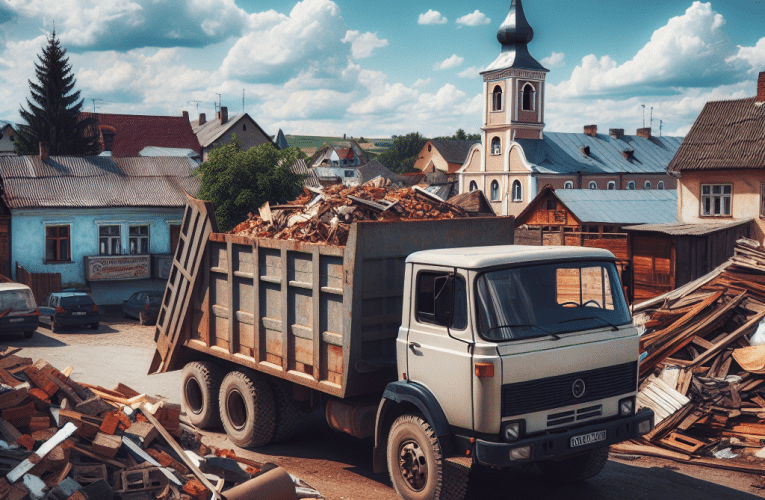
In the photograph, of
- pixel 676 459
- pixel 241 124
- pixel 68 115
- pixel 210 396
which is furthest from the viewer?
pixel 241 124

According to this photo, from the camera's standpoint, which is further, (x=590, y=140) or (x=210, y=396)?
(x=590, y=140)

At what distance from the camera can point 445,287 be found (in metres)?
6.62

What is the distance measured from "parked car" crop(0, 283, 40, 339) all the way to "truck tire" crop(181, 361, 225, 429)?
12063 mm

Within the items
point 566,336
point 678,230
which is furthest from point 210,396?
point 678,230

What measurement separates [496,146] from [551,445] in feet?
191

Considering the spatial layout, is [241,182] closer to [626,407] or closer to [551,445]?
[626,407]

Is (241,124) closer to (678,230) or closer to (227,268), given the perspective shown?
(678,230)

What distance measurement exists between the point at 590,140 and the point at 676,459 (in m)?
62.1

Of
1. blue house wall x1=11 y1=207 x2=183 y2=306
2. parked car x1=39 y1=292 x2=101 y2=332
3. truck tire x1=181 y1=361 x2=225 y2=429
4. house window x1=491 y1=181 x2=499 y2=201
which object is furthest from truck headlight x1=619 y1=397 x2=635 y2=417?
house window x1=491 y1=181 x2=499 y2=201

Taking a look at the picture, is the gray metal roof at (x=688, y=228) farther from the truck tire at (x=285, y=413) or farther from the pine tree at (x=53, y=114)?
the pine tree at (x=53, y=114)

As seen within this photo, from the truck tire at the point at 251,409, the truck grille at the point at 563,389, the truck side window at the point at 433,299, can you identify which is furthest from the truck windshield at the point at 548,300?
the truck tire at the point at 251,409

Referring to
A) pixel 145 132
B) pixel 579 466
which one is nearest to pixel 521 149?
pixel 145 132

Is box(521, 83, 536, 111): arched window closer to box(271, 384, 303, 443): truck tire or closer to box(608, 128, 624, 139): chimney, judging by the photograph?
box(608, 128, 624, 139): chimney

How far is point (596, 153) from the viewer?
66625 millimetres
